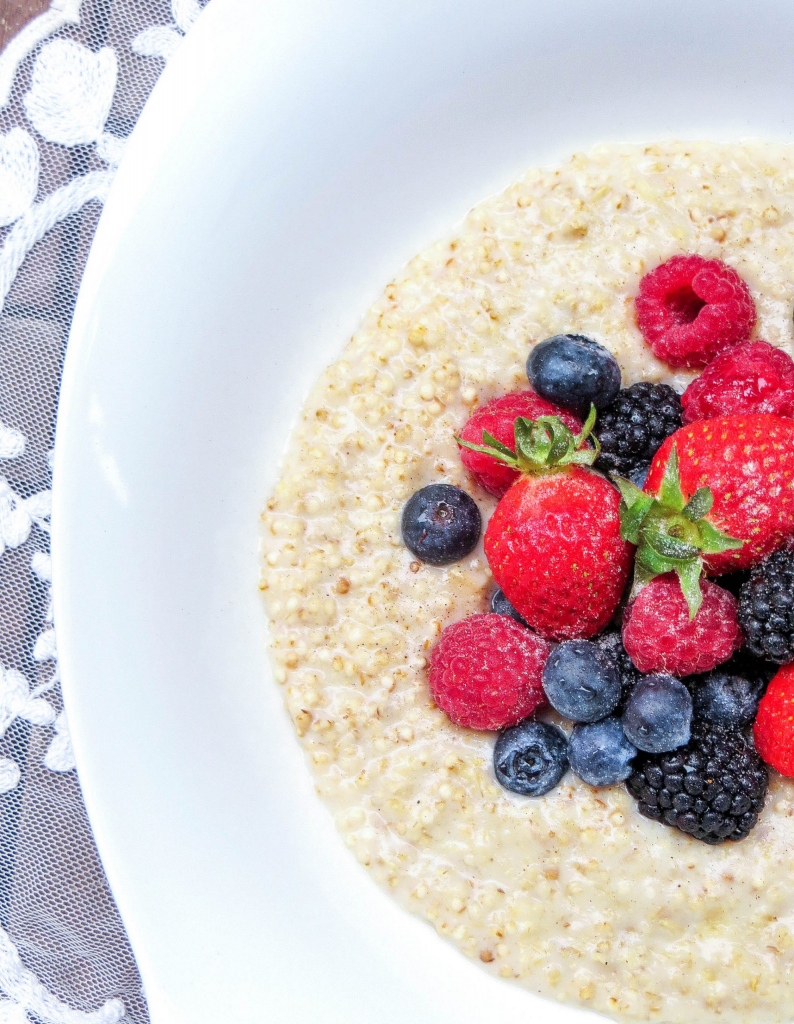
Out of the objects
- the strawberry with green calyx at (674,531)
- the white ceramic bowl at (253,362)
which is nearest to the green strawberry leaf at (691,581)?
the strawberry with green calyx at (674,531)

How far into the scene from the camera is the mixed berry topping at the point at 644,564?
145cm

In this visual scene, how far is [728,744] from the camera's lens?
1534 mm

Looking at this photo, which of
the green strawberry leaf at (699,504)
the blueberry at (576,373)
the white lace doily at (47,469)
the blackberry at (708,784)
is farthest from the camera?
the white lace doily at (47,469)

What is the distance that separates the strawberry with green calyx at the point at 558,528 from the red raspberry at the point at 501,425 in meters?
0.09

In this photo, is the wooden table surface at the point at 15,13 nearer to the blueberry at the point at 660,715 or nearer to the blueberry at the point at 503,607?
the blueberry at the point at 503,607

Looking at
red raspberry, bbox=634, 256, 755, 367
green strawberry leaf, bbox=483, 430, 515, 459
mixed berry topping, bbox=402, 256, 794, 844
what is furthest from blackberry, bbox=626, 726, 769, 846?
red raspberry, bbox=634, 256, 755, 367

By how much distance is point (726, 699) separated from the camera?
1.55m

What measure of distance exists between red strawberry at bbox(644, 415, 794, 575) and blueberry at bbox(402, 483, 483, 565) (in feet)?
1.24

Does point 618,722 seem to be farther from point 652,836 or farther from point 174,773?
point 174,773

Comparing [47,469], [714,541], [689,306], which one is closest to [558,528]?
[714,541]

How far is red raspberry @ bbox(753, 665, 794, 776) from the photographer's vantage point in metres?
1.49

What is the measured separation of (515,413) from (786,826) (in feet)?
2.96

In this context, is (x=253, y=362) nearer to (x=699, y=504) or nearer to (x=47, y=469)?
(x=47, y=469)

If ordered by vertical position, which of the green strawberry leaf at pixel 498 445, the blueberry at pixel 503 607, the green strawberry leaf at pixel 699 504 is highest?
the green strawberry leaf at pixel 498 445
